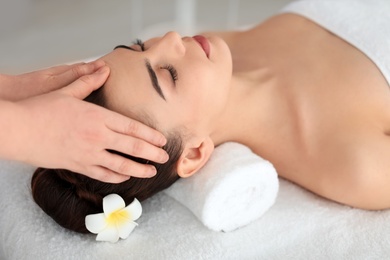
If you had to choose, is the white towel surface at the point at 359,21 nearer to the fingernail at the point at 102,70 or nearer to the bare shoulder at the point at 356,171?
the bare shoulder at the point at 356,171

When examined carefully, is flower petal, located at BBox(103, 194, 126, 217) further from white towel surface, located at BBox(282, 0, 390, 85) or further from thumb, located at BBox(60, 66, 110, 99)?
white towel surface, located at BBox(282, 0, 390, 85)

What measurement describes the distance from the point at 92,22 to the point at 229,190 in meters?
1.93

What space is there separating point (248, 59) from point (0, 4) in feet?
6.04

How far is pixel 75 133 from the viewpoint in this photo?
1.08 m

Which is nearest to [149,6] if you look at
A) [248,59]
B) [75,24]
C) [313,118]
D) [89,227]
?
[75,24]

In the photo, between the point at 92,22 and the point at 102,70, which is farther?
the point at 92,22

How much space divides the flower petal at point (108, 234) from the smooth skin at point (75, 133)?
152mm

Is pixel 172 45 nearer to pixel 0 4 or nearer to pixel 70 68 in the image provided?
pixel 70 68

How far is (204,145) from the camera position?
140 cm

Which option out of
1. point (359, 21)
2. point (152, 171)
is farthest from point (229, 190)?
Result: point (359, 21)

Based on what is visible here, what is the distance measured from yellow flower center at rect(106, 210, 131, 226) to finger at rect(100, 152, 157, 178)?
134mm

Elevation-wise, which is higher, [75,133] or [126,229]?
[75,133]

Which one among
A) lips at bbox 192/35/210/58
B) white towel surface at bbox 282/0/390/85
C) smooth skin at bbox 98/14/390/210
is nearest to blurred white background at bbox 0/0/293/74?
white towel surface at bbox 282/0/390/85

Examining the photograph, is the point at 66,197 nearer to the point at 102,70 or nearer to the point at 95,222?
the point at 95,222
